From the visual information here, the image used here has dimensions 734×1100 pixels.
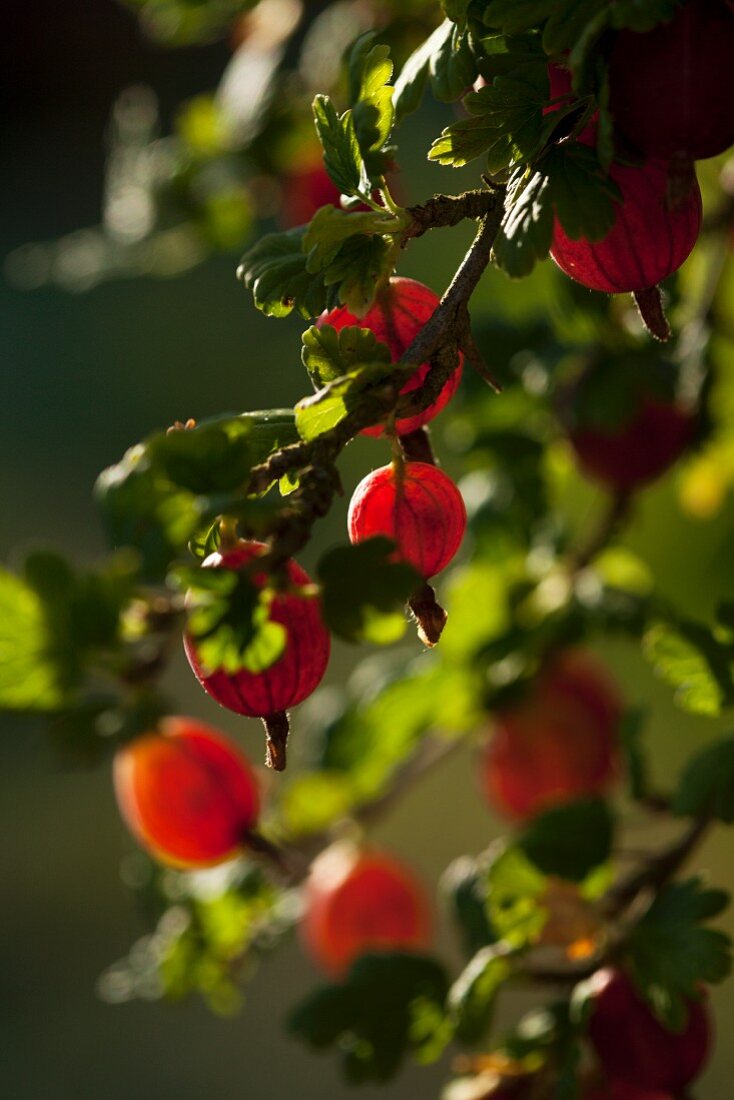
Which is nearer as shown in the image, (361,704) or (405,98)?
(405,98)

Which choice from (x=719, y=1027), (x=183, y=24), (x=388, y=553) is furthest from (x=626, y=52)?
(x=719, y=1027)

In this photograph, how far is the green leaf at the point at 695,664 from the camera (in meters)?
0.68

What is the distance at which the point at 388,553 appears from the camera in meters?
0.44

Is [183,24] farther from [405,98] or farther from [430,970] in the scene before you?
[430,970]

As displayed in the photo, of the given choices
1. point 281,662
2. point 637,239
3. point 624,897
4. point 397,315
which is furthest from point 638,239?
point 624,897

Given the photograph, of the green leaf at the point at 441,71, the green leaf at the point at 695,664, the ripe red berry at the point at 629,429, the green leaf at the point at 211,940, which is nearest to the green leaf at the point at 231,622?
the green leaf at the point at 441,71

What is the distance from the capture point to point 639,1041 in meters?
0.68

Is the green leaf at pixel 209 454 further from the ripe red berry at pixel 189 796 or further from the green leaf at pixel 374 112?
the ripe red berry at pixel 189 796

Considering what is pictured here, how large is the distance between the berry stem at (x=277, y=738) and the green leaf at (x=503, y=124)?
0.73 ft

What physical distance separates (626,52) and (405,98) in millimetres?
110

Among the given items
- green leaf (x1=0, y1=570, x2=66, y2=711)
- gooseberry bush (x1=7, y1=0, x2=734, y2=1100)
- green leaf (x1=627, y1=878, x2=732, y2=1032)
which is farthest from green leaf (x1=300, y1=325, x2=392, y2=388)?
green leaf (x1=627, y1=878, x2=732, y2=1032)

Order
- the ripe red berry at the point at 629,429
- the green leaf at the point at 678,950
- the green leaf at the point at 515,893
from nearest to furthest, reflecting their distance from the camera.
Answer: the green leaf at the point at 678,950 → the green leaf at the point at 515,893 → the ripe red berry at the point at 629,429

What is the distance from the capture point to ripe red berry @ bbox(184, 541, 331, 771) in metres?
→ 0.45

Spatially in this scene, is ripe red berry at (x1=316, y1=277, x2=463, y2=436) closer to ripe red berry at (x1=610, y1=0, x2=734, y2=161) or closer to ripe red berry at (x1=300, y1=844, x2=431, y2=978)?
ripe red berry at (x1=610, y1=0, x2=734, y2=161)
